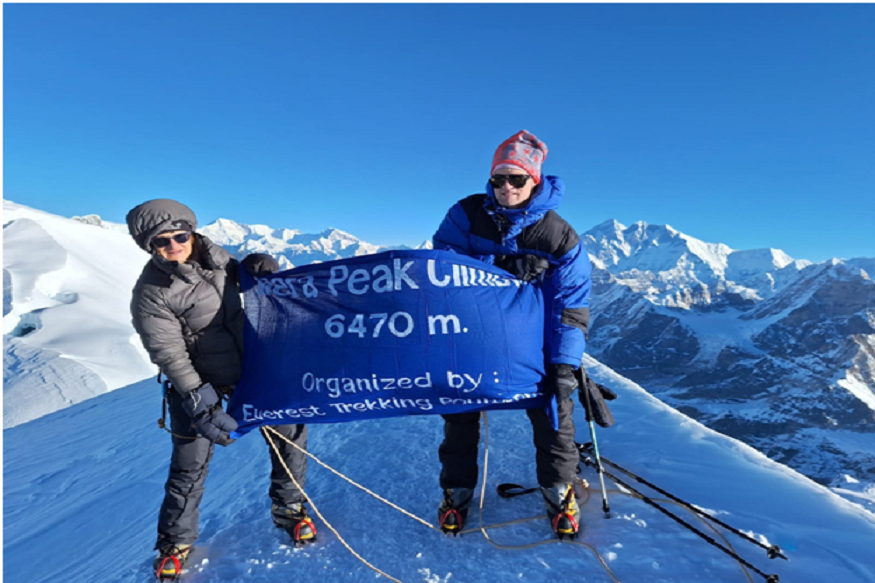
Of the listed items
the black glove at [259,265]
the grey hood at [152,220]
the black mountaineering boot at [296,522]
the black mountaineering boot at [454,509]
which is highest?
the grey hood at [152,220]

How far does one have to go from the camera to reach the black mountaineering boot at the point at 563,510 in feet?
11.4

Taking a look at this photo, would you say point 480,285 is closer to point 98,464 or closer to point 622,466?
point 622,466

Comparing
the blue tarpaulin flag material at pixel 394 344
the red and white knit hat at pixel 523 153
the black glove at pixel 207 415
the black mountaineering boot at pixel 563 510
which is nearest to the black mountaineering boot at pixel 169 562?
the black glove at pixel 207 415

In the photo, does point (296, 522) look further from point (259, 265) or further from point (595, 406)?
point (595, 406)

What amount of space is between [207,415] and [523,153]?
318 cm

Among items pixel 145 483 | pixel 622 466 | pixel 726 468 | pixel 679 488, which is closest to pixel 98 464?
pixel 145 483

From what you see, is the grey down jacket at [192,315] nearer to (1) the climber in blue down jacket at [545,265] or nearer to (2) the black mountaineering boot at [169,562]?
(2) the black mountaineering boot at [169,562]

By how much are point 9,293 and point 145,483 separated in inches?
963

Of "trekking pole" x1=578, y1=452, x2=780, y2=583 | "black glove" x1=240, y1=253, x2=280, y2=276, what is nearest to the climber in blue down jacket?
"trekking pole" x1=578, y1=452, x2=780, y2=583

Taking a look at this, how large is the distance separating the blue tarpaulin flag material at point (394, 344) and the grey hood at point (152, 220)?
0.96m

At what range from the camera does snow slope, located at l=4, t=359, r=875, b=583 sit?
320 centimetres

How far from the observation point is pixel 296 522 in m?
3.74

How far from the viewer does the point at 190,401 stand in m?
3.29

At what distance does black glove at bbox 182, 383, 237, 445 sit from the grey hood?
1117mm
